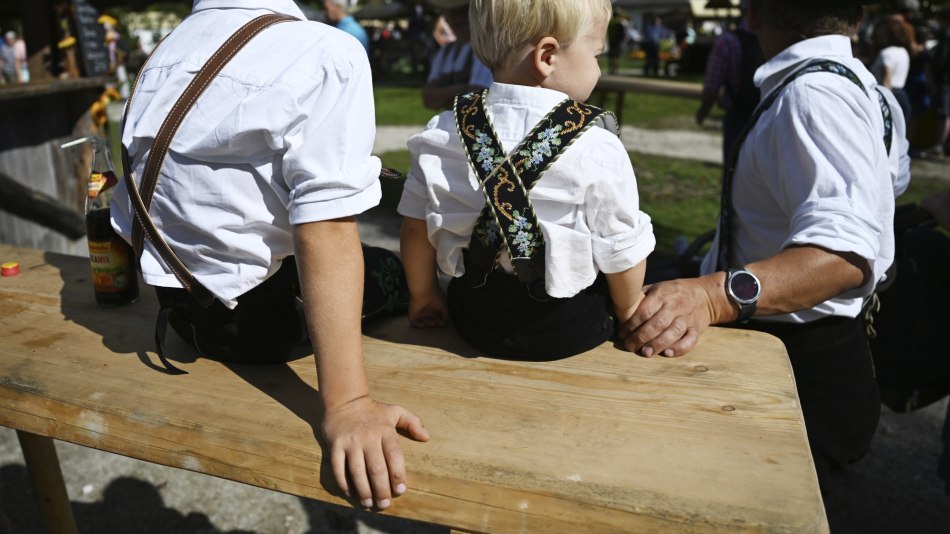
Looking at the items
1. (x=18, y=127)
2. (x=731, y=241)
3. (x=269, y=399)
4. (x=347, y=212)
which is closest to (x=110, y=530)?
(x=269, y=399)

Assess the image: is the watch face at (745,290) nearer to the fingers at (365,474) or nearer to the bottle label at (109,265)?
the fingers at (365,474)

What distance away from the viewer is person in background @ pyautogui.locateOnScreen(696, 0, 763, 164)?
629 centimetres

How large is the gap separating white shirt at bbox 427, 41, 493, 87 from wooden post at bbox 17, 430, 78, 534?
130 inches

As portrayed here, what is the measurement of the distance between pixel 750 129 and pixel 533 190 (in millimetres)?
1003

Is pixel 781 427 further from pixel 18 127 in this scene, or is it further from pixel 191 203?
pixel 18 127

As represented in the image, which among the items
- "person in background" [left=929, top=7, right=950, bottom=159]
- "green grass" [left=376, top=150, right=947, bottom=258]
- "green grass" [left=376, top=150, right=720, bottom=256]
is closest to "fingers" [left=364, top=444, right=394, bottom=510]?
"green grass" [left=376, top=150, right=947, bottom=258]

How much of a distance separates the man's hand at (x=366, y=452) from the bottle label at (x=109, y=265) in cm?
98

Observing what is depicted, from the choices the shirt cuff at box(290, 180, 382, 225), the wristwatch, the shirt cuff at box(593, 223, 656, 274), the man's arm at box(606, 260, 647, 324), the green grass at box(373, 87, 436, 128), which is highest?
the shirt cuff at box(290, 180, 382, 225)

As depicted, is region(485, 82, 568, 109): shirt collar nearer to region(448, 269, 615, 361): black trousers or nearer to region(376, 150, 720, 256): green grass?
region(448, 269, 615, 361): black trousers

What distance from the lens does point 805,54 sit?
215 cm

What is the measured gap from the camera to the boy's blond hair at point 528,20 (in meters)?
1.52

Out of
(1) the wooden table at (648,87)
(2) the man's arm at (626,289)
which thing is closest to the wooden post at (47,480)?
(2) the man's arm at (626,289)

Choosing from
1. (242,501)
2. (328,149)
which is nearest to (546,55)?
(328,149)

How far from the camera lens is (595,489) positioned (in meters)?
Result: 1.25
